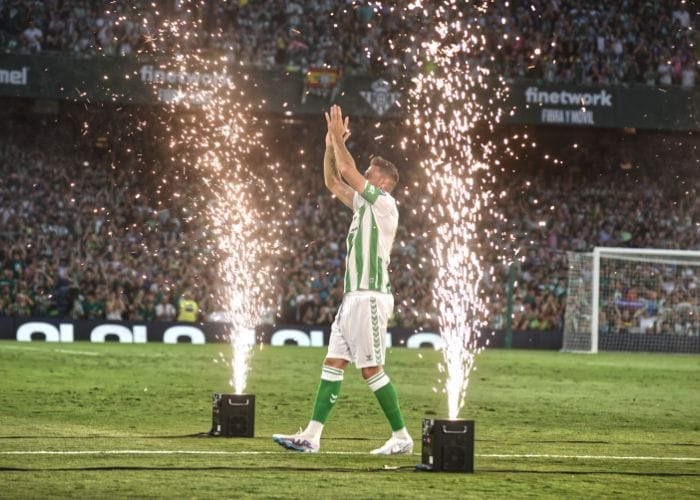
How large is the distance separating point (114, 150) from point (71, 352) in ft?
38.9

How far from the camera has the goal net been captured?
3091 cm

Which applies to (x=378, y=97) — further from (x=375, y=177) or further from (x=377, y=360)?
(x=377, y=360)

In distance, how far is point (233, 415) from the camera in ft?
33.1

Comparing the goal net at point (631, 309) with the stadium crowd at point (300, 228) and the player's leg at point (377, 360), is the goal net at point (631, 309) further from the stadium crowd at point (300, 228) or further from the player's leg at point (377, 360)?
the player's leg at point (377, 360)

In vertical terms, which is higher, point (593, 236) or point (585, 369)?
point (593, 236)

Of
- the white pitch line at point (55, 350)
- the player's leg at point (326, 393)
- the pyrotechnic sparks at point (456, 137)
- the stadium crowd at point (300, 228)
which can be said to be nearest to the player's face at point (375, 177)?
the player's leg at point (326, 393)

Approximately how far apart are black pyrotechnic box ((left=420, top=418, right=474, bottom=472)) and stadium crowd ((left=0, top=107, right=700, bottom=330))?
20.8 m

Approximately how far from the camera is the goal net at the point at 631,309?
1217 inches

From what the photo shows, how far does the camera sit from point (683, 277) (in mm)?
31891

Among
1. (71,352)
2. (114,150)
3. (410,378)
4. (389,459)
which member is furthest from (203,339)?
(389,459)

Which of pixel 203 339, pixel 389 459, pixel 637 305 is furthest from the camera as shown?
pixel 637 305

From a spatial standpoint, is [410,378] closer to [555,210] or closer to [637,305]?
[637,305]

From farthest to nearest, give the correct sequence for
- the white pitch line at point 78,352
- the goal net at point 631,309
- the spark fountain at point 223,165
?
the goal net at point 631,309
the spark fountain at point 223,165
the white pitch line at point 78,352

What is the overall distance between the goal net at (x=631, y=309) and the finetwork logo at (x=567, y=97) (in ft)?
16.8
